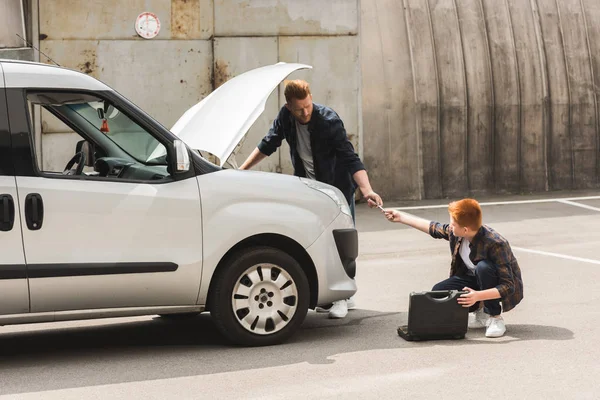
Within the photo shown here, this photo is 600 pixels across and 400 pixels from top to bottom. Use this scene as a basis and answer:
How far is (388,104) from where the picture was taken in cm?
1658

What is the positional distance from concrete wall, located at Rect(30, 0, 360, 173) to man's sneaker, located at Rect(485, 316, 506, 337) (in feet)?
28.6

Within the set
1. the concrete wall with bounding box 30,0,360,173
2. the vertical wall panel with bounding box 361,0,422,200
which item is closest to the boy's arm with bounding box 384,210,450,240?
the concrete wall with bounding box 30,0,360,173

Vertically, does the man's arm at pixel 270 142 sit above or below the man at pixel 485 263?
above

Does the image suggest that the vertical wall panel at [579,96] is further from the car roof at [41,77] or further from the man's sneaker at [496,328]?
the car roof at [41,77]

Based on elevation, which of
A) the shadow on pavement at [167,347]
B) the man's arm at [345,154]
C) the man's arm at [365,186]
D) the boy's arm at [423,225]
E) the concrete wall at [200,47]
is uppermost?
the concrete wall at [200,47]

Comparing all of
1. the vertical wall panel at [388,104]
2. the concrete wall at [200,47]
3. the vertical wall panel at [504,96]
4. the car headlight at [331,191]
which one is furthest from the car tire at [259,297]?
the vertical wall panel at [504,96]

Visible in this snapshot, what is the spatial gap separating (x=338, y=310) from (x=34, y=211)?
2648 mm

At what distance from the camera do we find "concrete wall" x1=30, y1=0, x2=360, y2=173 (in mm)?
14922

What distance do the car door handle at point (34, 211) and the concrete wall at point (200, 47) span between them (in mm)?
8374

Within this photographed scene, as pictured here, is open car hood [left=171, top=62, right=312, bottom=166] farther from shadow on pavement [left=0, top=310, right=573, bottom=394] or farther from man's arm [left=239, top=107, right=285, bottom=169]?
shadow on pavement [left=0, top=310, right=573, bottom=394]

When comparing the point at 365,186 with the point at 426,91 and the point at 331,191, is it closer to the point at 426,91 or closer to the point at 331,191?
the point at 331,191

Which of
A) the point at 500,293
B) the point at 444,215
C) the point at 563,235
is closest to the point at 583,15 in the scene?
the point at 444,215

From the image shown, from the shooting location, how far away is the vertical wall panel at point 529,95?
57.8 ft

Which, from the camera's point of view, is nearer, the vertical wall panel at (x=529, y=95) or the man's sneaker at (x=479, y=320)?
the man's sneaker at (x=479, y=320)
